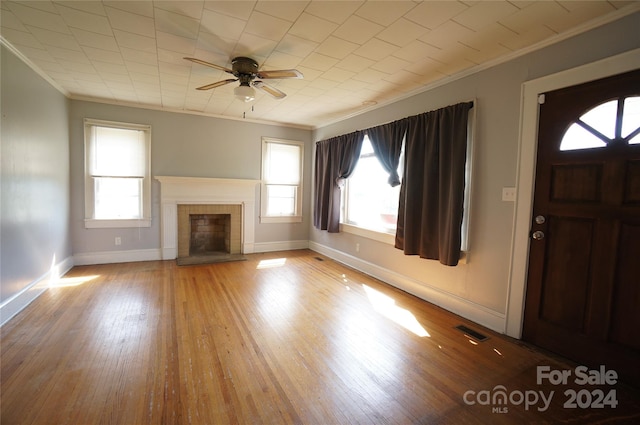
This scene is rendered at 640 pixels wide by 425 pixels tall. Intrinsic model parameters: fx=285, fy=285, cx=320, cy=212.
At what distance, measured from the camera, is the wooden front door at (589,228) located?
6.36 ft

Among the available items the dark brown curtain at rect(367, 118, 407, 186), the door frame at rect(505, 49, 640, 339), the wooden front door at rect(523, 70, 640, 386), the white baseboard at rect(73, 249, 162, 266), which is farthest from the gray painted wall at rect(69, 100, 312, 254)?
the wooden front door at rect(523, 70, 640, 386)

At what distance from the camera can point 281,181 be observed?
578 cm

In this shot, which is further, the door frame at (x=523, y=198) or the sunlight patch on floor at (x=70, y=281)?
the sunlight patch on floor at (x=70, y=281)

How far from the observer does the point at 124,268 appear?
435cm

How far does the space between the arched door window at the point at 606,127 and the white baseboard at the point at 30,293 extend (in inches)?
197

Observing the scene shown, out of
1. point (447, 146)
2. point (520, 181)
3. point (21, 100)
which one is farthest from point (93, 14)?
point (520, 181)

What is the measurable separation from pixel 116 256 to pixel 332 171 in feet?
12.6

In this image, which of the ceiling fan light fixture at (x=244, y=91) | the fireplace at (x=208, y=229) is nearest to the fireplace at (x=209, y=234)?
the fireplace at (x=208, y=229)

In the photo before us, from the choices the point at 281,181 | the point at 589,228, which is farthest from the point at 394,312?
the point at 281,181

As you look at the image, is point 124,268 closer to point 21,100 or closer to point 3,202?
point 3,202

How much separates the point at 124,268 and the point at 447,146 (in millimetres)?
4790

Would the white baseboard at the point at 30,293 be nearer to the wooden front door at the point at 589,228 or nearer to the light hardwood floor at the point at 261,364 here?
the light hardwood floor at the point at 261,364

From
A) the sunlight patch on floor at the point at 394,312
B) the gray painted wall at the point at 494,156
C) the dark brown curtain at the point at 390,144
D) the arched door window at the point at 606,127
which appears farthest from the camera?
the dark brown curtain at the point at 390,144

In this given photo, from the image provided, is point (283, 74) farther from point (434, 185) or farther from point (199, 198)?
point (199, 198)
